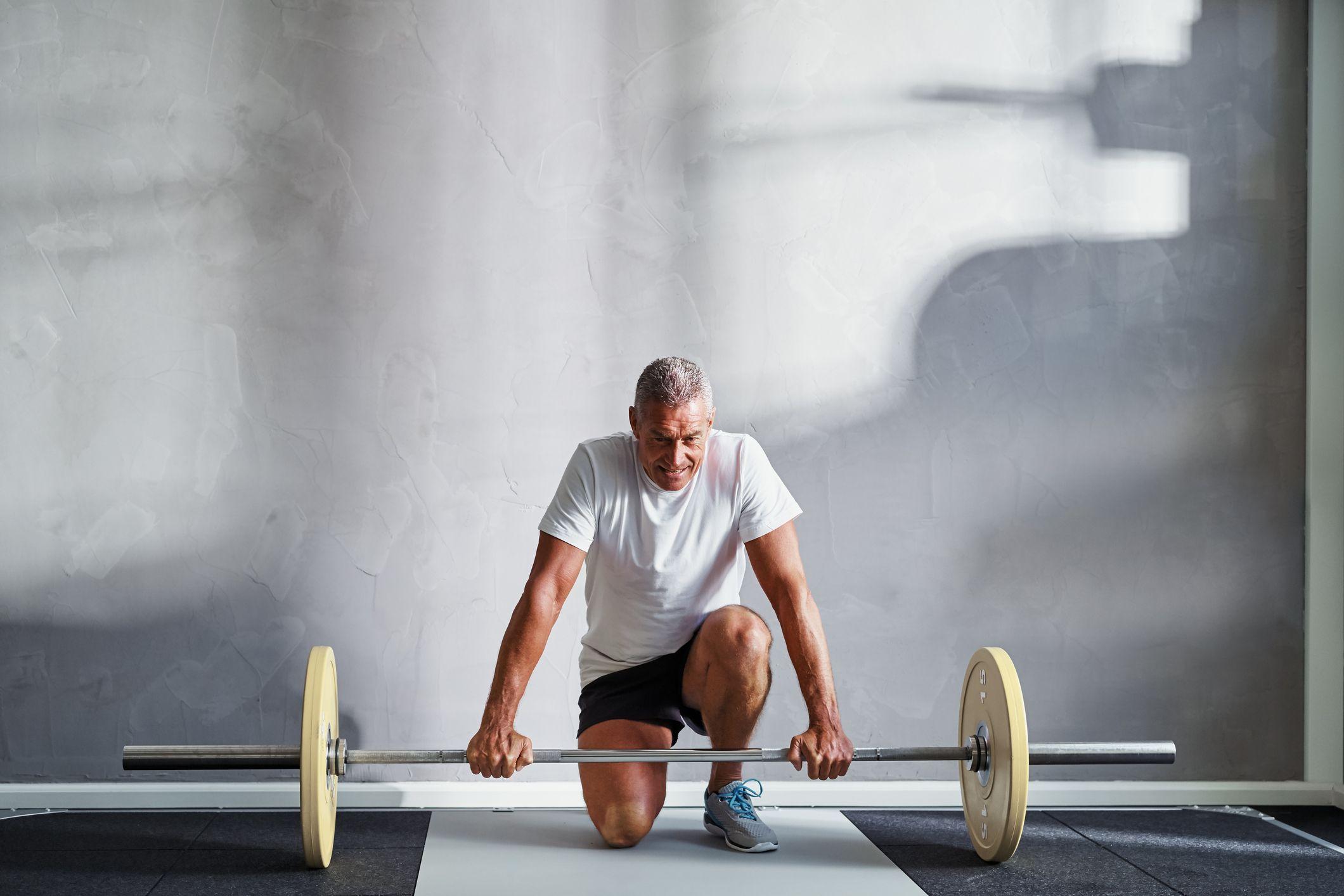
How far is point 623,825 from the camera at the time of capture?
2436mm

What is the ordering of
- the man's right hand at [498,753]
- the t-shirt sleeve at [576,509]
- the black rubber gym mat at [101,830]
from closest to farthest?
the man's right hand at [498,753], the t-shirt sleeve at [576,509], the black rubber gym mat at [101,830]

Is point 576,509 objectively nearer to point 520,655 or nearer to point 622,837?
point 520,655

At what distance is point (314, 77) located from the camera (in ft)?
9.52

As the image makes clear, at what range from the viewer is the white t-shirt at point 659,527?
244 cm

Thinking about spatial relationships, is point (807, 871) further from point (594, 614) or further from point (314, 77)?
point (314, 77)

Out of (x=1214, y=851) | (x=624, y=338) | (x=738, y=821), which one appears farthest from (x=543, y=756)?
(x=1214, y=851)

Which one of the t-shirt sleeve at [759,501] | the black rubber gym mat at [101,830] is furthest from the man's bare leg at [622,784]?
the black rubber gym mat at [101,830]

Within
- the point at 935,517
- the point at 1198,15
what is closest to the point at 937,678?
the point at 935,517

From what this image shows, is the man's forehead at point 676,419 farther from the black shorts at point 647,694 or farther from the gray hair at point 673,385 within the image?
the black shorts at point 647,694

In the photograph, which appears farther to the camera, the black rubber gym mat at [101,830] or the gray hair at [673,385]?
the black rubber gym mat at [101,830]

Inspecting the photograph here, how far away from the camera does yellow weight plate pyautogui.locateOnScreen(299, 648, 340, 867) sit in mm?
2168

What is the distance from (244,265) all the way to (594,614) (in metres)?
1.28

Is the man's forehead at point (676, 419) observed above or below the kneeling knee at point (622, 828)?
above

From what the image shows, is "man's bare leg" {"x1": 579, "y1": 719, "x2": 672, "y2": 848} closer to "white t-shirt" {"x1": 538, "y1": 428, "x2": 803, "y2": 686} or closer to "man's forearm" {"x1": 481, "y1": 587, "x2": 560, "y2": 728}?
"white t-shirt" {"x1": 538, "y1": 428, "x2": 803, "y2": 686}
